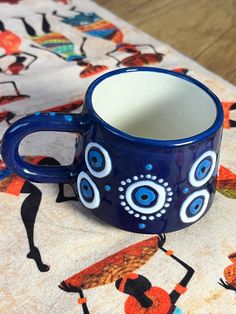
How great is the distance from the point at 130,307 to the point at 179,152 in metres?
0.10

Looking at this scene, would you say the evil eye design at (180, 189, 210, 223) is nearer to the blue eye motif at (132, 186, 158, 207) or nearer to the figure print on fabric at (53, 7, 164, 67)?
the blue eye motif at (132, 186, 158, 207)

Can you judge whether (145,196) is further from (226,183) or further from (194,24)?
(194,24)

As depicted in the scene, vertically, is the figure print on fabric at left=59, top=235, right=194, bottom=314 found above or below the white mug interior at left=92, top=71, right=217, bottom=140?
below

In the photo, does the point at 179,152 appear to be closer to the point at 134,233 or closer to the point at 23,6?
the point at 134,233

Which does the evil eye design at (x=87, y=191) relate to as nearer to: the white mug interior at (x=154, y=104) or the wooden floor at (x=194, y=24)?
the white mug interior at (x=154, y=104)

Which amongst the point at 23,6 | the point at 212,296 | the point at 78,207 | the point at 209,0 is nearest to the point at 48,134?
the point at 78,207

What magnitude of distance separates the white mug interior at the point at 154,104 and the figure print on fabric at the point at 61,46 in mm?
182

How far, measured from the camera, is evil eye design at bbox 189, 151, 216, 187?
324 mm

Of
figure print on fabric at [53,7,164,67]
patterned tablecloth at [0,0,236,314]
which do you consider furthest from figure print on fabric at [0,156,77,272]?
figure print on fabric at [53,7,164,67]

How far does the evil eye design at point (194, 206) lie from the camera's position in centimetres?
34

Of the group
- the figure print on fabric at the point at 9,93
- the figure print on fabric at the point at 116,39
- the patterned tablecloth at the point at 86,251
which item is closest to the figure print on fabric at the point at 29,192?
the patterned tablecloth at the point at 86,251

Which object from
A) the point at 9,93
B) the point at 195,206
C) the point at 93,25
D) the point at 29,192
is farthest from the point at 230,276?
the point at 93,25

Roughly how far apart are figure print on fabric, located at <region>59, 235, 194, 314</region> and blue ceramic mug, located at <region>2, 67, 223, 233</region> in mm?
21

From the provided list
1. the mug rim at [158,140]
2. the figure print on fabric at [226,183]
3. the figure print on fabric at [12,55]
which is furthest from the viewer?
the figure print on fabric at [12,55]
